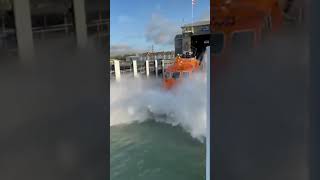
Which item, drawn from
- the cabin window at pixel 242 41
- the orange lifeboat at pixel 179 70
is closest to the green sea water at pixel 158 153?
the orange lifeboat at pixel 179 70

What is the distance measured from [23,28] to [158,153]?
160 cm

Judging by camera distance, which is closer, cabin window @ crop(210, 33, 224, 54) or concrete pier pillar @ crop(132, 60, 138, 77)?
cabin window @ crop(210, 33, 224, 54)

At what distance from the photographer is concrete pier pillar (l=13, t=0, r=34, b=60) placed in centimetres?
122

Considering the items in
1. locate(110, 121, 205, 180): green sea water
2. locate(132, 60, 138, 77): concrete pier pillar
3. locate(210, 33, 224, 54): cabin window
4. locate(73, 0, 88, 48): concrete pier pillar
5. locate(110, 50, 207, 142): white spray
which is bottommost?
locate(110, 121, 205, 180): green sea water

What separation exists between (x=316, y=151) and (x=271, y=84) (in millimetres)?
313

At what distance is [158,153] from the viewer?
2.62 meters

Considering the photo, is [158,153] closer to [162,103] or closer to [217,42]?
[162,103]

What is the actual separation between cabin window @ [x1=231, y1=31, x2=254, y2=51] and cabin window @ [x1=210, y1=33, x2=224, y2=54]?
5 cm

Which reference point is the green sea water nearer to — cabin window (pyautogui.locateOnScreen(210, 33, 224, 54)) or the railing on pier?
the railing on pier

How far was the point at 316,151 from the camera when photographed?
1170mm

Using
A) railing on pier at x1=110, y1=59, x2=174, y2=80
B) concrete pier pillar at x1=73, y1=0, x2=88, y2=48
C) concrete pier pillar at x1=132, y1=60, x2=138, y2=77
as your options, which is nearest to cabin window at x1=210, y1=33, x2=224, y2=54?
concrete pier pillar at x1=73, y1=0, x2=88, y2=48

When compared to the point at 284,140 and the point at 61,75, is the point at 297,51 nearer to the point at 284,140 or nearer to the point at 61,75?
the point at 284,140

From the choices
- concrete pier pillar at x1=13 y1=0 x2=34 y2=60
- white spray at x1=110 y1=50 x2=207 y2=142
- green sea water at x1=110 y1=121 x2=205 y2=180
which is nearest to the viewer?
concrete pier pillar at x1=13 y1=0 x2=34 y2=60

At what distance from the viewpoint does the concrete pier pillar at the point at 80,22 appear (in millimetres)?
1415
